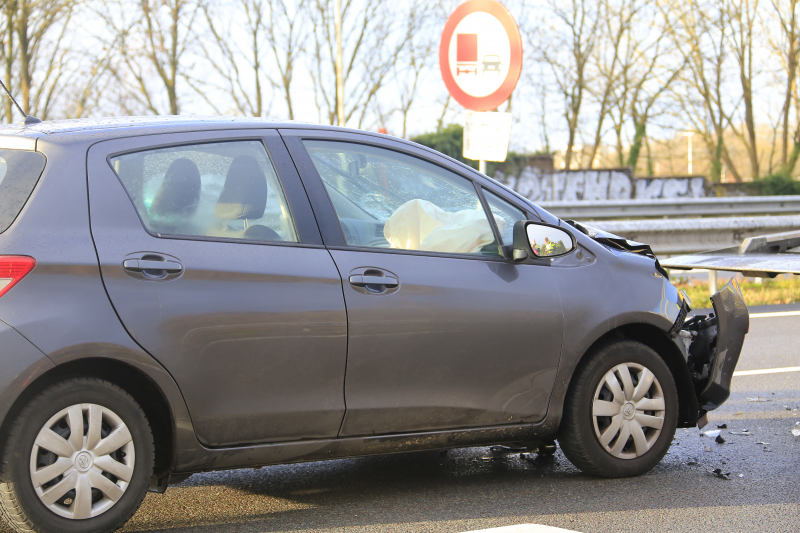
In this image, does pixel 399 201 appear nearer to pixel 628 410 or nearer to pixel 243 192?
pixel 243 192

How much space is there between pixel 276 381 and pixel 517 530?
1.10 meters

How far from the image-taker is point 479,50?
7270 millimetres

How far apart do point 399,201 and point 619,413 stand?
1439mm

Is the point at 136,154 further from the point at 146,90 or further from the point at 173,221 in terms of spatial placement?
the point at 146,90

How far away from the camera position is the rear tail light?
3.00 meters

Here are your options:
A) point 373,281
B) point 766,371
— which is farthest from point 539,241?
point 766,371

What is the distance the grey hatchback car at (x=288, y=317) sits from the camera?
3111 mm

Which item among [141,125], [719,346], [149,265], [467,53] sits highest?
[467,53]

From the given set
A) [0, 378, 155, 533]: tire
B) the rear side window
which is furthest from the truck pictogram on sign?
[0, 378, 155, 533]: tire

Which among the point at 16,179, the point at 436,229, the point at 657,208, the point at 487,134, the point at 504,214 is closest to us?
the point at 16,179

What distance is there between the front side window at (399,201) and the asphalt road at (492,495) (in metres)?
1.12

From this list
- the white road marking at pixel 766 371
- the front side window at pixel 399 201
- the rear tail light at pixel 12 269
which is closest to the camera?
the rear tail light at pixel 12 269

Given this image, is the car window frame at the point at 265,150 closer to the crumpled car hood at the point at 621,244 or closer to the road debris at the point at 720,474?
the crumpled car hood at the point at 621,244

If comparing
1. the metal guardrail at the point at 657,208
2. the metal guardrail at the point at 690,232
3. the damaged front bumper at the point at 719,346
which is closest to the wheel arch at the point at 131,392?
the damaged front bumper at the point at 719,346
